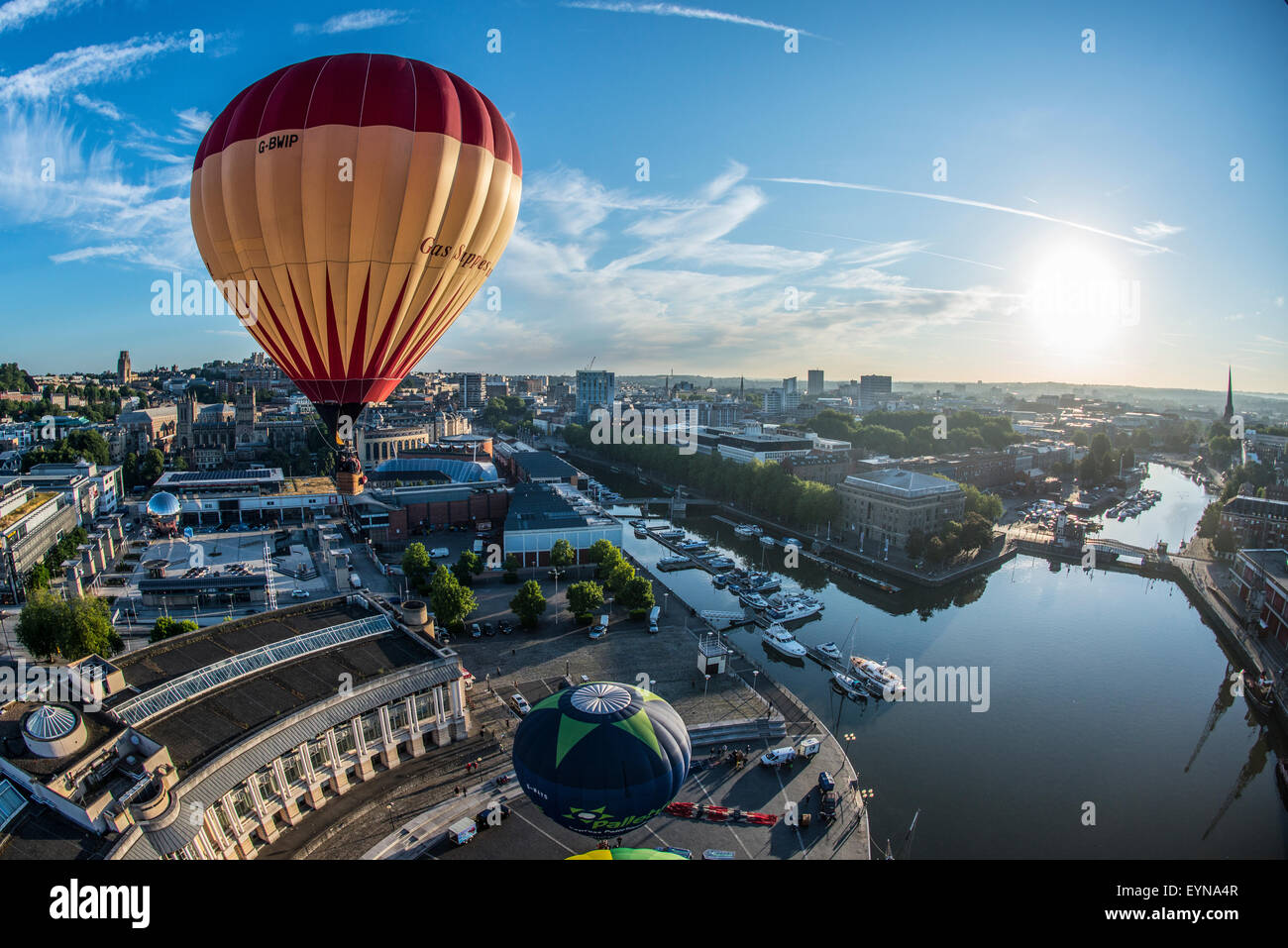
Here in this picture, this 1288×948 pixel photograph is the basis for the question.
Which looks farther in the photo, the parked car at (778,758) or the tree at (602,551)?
the tree at (602,551)

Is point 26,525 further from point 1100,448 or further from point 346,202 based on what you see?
point 1100,448

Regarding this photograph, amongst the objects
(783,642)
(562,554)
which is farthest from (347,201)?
(562,554)

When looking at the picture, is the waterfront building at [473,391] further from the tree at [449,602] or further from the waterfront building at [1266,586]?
the waterfront building at [1266,586]

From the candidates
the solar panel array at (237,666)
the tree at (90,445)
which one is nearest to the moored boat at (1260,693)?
the solar panel array at (237,666)

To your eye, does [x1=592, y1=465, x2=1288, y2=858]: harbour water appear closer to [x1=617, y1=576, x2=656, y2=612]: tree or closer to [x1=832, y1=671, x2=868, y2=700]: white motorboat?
[x1=832, y1=671, x2=868, y2=700]: white motorboat
